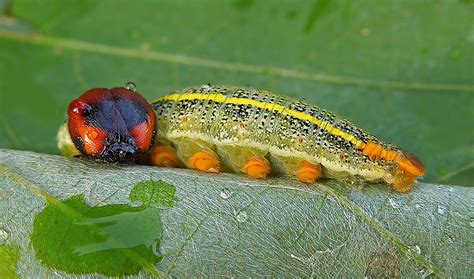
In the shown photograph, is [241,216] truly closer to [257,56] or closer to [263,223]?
[263,223]

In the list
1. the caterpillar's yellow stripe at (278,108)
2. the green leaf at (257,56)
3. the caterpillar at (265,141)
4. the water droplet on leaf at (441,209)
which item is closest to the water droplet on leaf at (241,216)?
the caterpillar at (265,141)

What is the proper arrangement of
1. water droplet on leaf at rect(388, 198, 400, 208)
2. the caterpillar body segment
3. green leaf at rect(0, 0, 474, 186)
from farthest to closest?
green leaf at rect(0, 0, 474, 186) < the caterpillar body segment < water droplet on leaf at rect(388, 198, 400, 208)

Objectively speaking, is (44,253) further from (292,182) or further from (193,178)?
(292,182)

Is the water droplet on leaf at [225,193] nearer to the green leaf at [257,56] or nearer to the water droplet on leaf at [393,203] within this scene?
the water droplet on leaf at [393,203]

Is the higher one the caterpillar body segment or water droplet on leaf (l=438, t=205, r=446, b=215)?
the caterpillar body segment

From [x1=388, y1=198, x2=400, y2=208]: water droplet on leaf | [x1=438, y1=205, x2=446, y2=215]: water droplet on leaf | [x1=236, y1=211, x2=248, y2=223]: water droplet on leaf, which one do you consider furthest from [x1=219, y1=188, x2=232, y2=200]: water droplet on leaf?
[x1=438, y1=205, x2=446, y2=215]: water droplet on leaf

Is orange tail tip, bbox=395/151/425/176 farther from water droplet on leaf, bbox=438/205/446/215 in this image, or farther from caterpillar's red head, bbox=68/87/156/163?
caterpillar's red head, bbox=68/87/156/163
